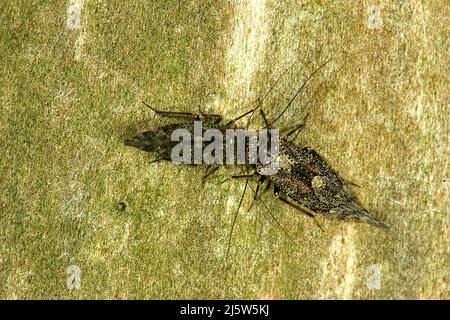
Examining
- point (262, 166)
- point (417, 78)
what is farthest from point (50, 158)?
point (417, 78)

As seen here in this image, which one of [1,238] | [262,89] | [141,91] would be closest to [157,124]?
[141,91]

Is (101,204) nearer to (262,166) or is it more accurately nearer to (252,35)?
(262,166)

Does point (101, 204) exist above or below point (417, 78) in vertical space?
below

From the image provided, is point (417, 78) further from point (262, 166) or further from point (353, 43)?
point (262, 166)

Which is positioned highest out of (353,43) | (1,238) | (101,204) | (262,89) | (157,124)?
(353,43)
